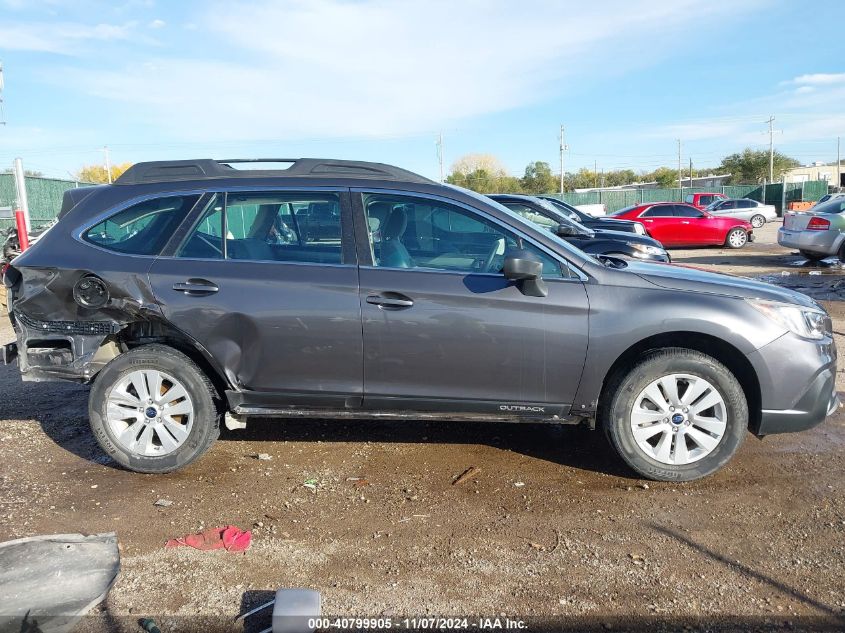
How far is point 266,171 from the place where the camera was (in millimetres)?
4582

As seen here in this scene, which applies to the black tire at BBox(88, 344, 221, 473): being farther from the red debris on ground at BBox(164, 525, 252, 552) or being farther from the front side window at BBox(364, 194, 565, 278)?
the front side window at BBox(364, 194, 565, 278)

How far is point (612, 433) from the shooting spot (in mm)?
4184

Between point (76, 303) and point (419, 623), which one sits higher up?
point (76, 303)

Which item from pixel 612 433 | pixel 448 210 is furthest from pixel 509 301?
pixel 612 433

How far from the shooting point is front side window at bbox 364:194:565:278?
4.27m

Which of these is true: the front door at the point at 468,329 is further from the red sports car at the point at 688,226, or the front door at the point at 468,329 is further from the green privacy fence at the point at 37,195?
the red sports car at the point at 688,226

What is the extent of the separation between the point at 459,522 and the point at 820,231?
13.8 meters

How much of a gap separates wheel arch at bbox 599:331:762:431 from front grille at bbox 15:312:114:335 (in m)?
3.11

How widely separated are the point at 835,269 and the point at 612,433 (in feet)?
41.3

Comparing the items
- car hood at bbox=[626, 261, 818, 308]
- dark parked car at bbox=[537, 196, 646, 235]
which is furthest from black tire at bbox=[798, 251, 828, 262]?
car hood at bbox=[626, 261, 818, 308]

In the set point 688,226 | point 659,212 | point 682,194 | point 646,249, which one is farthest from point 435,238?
point 682,194

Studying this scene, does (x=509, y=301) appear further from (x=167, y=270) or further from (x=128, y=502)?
(x=128, y=502)

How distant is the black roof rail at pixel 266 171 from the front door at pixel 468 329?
0.37m

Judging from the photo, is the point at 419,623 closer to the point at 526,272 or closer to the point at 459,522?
the point at 459,522
